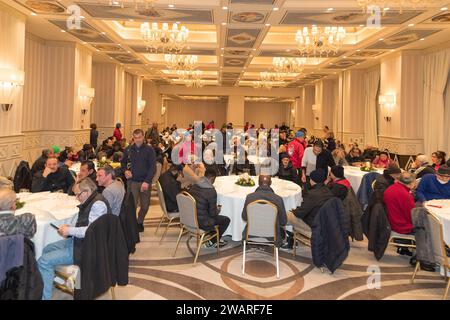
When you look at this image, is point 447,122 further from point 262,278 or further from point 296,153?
point 262,278

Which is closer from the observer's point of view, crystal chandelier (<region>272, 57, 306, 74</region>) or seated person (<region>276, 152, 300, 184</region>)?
seated person (<region>276, 152, 300, 184</region>)

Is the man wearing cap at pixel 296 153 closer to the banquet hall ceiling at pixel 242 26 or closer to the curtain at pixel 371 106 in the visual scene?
the banquet hall ceiling at pixel 242 26

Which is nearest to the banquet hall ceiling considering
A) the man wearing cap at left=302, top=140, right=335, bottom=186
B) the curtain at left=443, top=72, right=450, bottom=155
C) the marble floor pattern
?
the curtain at left=443, top=72, right=450, bottom=155

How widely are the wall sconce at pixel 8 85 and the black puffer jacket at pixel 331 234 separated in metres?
7.07

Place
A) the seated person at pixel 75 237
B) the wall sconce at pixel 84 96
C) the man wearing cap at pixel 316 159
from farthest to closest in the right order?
the wall sconce at pixel 84 96
the man wearing cap at pixel 316 159
the seated person at pixel 75 237

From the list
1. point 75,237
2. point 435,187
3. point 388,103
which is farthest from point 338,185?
point 388,103

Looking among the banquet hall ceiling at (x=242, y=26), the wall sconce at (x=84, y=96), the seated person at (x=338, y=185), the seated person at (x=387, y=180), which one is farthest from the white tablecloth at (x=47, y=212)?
the wall sconce at (x=84, y=96)

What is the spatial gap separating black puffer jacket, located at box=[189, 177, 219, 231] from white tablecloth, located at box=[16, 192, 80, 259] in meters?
1.56

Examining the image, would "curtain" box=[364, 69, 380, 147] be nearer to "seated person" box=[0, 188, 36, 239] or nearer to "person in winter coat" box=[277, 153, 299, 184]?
"person in winter coat" box=[277, 153, 299, 184]

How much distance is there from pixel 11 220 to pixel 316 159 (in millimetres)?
6221

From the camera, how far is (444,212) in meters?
4.79

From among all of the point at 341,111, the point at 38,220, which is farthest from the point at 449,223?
the point at 341,111

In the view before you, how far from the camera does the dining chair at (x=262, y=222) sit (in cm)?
477

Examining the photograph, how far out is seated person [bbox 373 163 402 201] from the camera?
539 centimetres
